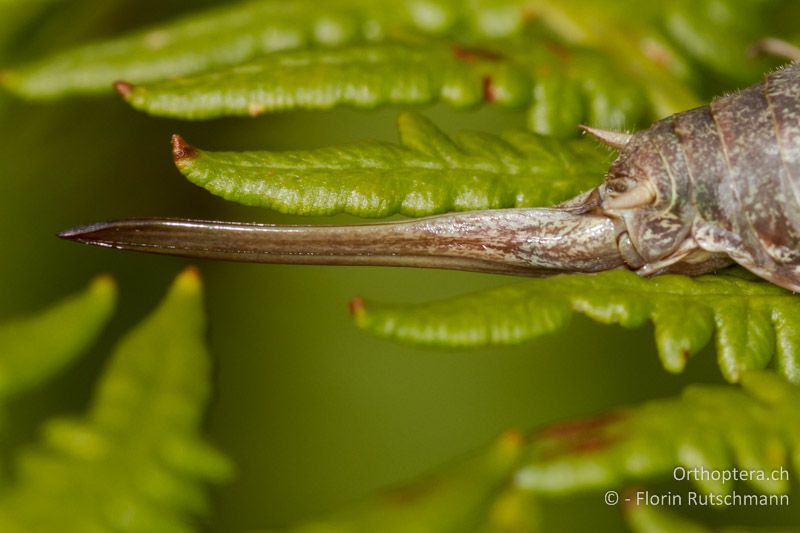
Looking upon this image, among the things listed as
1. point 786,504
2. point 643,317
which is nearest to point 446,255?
point 643,317

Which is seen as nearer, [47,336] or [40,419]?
[47,336]

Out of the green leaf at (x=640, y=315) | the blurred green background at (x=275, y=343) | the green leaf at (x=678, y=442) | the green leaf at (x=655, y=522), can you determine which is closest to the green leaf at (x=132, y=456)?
the green leaf at (x=640, y=315)

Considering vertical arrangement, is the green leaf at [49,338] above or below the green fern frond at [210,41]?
below

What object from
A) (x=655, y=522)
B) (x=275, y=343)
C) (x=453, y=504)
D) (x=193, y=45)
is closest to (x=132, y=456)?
(x=453, y=504)

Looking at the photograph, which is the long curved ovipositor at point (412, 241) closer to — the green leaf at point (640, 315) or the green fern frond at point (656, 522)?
the green leaf at point (640, 315)

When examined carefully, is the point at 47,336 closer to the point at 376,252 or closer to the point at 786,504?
the point at 376,252


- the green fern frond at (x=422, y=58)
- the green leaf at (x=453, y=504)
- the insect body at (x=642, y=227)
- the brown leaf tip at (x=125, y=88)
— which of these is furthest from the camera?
the green fern frond at (x=422, y=58)

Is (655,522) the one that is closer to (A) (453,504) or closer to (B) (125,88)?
(A) (453,504)
